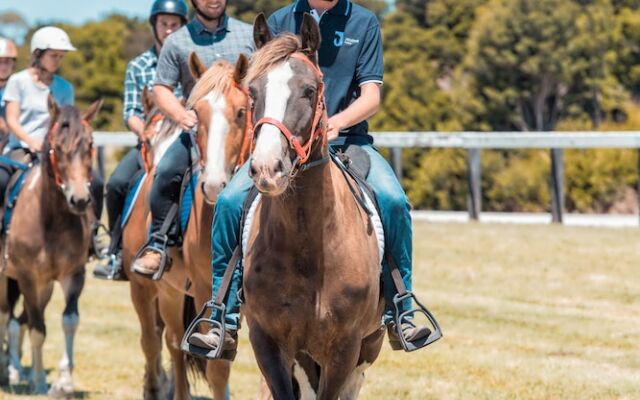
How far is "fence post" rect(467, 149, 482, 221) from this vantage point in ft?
69.8

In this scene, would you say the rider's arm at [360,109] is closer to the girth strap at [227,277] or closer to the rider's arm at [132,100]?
the girth strap at [227,277]

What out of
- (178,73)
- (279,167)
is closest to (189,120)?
(178,73)

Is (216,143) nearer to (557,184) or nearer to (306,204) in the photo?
(306,204)

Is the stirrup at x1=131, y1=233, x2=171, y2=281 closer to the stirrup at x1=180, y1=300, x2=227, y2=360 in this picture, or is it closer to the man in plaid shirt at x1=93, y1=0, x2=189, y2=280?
the man in plaid shirt at x1=93, y1=0, x2=189, y2=280

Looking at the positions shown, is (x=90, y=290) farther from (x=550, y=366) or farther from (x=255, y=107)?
(x=255, y=107)

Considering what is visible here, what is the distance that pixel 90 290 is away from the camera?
59.3ft

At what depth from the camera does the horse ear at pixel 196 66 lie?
8.15 metres

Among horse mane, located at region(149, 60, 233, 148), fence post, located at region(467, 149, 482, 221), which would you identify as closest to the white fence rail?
fence post, located at region(467, 149, 482, 221)

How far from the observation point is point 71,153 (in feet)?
34.2

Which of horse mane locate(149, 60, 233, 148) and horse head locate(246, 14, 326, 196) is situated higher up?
horse head locate(246, 14, 326, 196)

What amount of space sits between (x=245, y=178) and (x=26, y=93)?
5.36 metres

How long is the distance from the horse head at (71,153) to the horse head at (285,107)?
14.9 feet

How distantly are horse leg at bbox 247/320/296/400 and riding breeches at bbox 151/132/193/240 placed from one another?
2.79 metres

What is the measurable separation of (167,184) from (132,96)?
2146 millimetres
